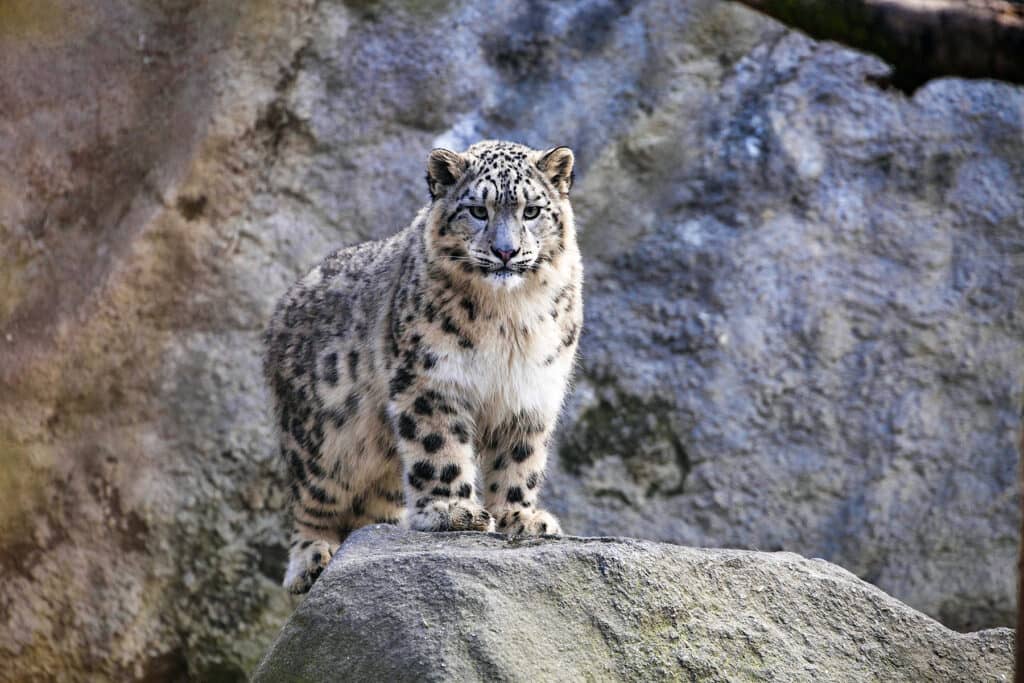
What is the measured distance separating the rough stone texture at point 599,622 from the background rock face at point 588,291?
8.65 ft

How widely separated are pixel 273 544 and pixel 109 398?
42.0 inches

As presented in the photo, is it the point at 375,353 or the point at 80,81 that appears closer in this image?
the point at 375,353

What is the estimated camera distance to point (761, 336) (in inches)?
266

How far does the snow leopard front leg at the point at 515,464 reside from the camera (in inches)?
189

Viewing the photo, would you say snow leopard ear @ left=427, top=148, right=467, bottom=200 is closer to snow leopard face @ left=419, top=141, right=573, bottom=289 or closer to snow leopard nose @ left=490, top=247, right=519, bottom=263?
snow leopard face @ left=419, top=141, right=573, bottom=289

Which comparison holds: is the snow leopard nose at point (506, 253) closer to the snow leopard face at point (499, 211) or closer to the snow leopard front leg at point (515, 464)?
the snow leopard face at point (499, 211)

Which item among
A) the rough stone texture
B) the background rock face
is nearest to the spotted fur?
the rough stone texture

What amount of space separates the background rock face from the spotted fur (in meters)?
1.69

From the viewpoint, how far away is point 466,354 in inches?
184

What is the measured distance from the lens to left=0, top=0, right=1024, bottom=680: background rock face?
6.59m

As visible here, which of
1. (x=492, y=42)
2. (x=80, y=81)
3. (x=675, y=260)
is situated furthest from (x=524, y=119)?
(x=80, y=81)

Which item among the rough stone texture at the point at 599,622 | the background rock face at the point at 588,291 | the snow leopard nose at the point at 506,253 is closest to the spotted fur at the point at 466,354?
the snow leopard nose at the point at 506,253

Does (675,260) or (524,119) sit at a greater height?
(524,119)

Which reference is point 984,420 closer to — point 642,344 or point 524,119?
point 642,344
